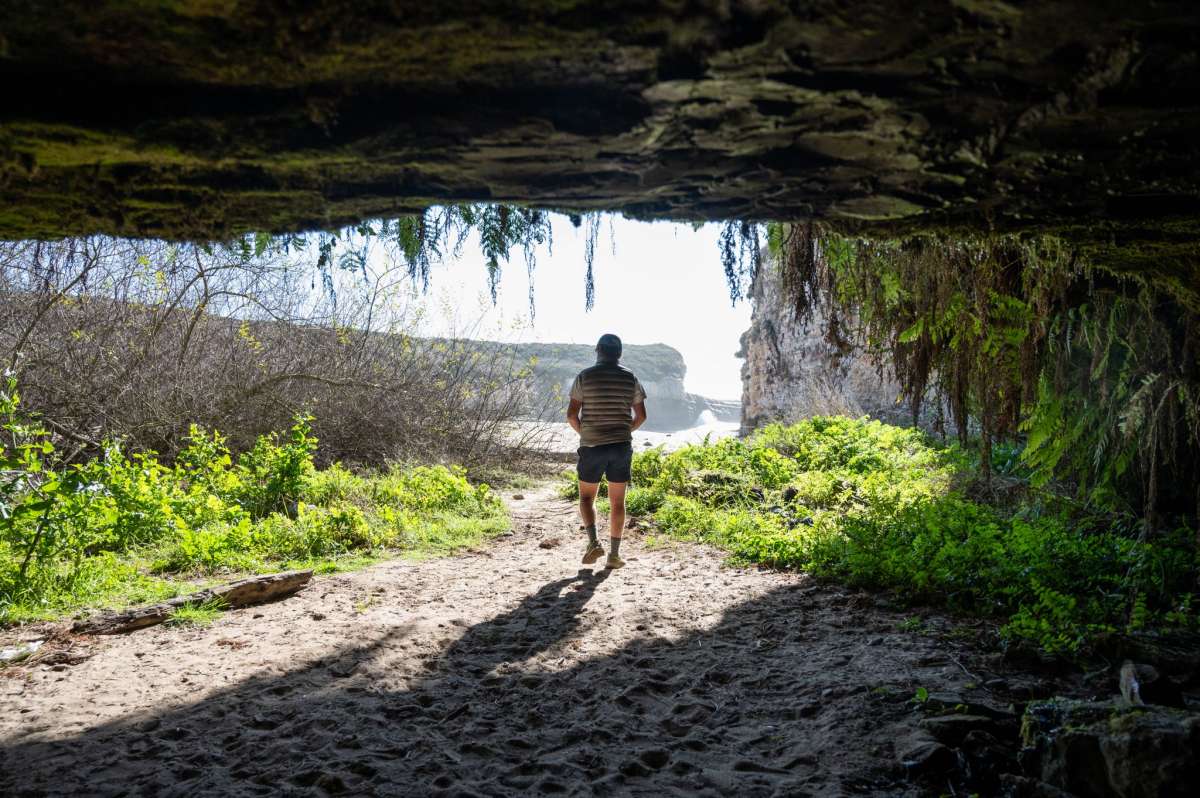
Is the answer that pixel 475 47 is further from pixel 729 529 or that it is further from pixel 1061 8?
pixel 729 529

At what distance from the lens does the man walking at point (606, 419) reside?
699 cm

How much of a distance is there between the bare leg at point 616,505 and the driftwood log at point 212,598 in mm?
2840

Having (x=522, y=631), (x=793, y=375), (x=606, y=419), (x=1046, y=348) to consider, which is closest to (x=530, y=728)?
(x=522, y=631)

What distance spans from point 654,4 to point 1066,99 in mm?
1076

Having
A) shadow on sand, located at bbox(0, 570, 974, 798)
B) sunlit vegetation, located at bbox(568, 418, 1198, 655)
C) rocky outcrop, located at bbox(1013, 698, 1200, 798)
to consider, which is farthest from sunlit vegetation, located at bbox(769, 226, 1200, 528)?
rocky outcrop, located at bbox(1013, 698, 1200, 798)

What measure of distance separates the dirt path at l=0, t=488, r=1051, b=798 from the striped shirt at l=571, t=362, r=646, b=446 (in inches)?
59.7

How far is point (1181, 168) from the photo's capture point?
2115 mm

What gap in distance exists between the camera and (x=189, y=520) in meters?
7.50

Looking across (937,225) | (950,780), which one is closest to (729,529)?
(950,780)

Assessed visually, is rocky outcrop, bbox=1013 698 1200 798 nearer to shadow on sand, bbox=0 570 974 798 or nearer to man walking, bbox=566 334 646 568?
shadow on sand, bbox=0 570 974 798

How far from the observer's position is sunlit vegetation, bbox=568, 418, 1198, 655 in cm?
479

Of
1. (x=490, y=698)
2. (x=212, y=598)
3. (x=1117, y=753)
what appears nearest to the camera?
(x=1117, y=753)

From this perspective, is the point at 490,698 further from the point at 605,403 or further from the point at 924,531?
the point at 924,531

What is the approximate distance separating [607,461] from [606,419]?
41 cm
